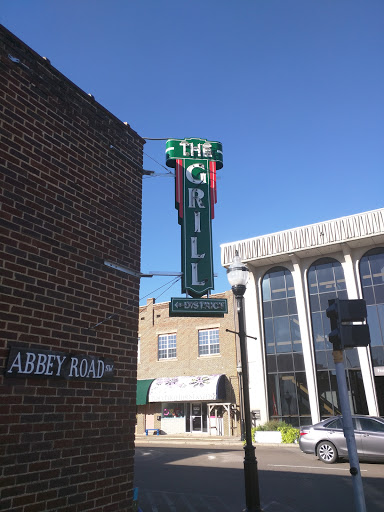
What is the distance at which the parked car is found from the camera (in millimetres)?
12367

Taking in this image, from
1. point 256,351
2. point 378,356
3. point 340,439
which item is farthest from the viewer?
point 256,351

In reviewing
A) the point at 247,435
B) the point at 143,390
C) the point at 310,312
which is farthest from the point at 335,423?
the point at 143,390

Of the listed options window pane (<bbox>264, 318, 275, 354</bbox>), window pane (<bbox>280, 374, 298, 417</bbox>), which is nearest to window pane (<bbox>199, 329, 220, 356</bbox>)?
window pane (<bbox>264, 318, 275, 354</bbox>)

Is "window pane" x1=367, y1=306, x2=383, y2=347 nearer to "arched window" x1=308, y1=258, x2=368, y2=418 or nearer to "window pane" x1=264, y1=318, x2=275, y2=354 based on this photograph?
"arched window" x1=308, y1=258, x2=368, y2=418

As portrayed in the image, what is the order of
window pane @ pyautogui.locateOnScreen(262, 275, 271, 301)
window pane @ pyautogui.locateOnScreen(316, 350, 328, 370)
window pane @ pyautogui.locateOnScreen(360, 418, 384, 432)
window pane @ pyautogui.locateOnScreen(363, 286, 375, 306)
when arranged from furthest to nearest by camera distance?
window pane @ pyautogui.locateOnScreen(262, 275, 271, 301) → window pane @ pyautogui.locateOnScreen(316, 350, 328, 370) → window pane @ pyautogui.locateOnScreen(363, 286, 375, 306) → window pane @ pyautogui.locateOnScreen(360, 418, 384, 432)

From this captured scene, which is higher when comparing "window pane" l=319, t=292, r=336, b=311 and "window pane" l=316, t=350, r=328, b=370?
"window pane" l=319, t=292, r=336, b=311

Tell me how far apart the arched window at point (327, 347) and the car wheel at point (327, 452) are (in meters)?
12.2

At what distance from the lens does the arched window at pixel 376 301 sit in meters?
24.0

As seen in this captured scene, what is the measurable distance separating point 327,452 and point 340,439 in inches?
26.9

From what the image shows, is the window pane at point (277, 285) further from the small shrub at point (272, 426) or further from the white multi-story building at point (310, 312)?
the small shrub at point (272, 426)

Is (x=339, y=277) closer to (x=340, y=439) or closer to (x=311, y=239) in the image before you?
(x=311, y=239)

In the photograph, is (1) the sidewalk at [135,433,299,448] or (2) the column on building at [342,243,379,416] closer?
(2) the column on building at [342,243,379,416]

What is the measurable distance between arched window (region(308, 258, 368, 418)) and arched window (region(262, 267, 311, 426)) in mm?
1102

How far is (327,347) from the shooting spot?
25.8 meters
